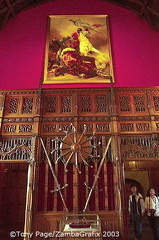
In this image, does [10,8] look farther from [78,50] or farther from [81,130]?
[81,130]

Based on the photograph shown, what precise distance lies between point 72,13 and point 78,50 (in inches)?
87.0

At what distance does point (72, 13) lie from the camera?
955cm

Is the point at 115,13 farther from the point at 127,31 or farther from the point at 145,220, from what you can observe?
the point at 145,220

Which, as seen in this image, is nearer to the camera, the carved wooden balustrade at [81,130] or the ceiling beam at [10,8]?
the carved wooden balustrade at [81,130]

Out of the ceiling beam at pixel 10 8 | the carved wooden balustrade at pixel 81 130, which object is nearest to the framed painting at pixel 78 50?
the carved wooden balustrade at pixel 81 130

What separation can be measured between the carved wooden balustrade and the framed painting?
111 cm

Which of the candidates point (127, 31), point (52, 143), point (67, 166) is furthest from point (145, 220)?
point (127, 31)

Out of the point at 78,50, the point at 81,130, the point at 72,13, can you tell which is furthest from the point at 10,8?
the point at 81,130

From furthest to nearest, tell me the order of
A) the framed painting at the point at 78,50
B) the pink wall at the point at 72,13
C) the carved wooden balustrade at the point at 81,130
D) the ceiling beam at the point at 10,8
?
the ceiling beam at the point at 10,8 → the framed painting at the point at 78,50 → the pink wall at the point at 72,13 → the carved wooden balustrade at the point at 81,130

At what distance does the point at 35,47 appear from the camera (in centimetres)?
861

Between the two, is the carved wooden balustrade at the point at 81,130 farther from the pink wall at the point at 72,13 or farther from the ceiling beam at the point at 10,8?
the ceiling beam at the point at 10,8

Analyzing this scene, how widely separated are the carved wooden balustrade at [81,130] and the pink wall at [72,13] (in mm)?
858

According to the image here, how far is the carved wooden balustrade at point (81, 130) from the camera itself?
5809 millimetres

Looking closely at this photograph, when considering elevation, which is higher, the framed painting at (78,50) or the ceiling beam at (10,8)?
the ceiling beam at (10,8)
